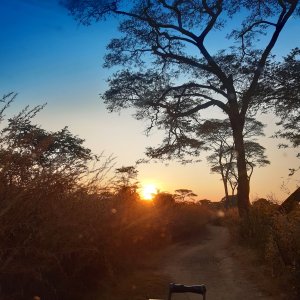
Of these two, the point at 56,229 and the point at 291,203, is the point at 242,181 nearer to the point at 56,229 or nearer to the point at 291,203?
the point at 291,203

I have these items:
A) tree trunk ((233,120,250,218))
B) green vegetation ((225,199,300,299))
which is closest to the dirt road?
green vegetation ((225,199,300,299))

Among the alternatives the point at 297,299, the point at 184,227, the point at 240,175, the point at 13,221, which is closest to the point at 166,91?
the point at 240,175

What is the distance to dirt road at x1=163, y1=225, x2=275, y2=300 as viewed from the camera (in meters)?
9.48

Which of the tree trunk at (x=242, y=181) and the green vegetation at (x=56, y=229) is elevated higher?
the tree trunk at (x=242, y=181)

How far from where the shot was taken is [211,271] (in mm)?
12422

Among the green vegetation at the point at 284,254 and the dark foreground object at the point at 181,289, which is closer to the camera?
the dark foreground object at the point at 181,289

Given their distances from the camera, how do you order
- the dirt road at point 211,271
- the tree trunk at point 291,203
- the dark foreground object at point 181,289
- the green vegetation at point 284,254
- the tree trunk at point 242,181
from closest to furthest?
→ the dark foreground object at point 181,289 < the green vegetation at point 284,254 < the dirt road at point 211,271 < the tree trunk at point 291,203 < the tree trunk at point 242,181

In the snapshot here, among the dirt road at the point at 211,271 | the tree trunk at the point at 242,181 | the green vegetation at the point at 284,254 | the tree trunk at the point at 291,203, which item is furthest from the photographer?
the tree trunk at the point at 242,181

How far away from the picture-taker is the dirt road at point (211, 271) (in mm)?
9484

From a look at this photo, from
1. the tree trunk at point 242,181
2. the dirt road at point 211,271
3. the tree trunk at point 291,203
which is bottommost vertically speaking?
the dirt road at point 211,271

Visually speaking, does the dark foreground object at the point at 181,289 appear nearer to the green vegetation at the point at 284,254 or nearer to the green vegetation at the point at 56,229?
the green vegetation at the point at 56,229

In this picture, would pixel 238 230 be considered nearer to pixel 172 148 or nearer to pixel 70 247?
pixel 172 148

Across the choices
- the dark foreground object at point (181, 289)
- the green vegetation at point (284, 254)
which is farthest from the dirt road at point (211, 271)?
the dark foreground object at point (181, 289)

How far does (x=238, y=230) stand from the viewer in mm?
16609
